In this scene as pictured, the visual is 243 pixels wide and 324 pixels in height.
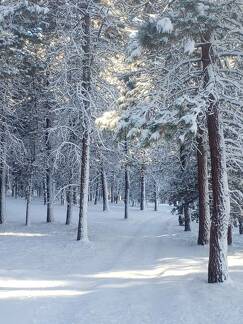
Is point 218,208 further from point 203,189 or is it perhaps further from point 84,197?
point 84,197

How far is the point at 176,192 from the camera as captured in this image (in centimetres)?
2592

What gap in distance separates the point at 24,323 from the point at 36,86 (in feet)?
67.4

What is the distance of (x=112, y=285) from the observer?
12.7 metres

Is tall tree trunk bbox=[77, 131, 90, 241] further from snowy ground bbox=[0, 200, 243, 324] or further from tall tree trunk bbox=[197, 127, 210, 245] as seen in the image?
tall tree trunk bbox=[197, 127, 210, 245]

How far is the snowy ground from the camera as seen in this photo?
9.80 metres

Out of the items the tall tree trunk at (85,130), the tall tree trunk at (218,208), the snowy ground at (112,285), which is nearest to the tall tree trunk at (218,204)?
the tall tree trunk at (218,208)

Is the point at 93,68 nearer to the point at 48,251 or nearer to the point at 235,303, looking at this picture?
the point at 48,251

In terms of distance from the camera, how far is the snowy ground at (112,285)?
386 inches

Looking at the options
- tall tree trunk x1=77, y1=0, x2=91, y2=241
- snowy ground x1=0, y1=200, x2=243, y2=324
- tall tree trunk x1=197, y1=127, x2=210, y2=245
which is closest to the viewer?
snowy ground x1=0, y1=200, x2=243, y2=324

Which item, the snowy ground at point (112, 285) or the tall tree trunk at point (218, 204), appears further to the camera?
the tall tree trunk at point (218, 204)

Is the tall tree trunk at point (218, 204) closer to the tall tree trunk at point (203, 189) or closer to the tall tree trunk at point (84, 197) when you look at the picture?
the tall tree trunk at point (203, 189)

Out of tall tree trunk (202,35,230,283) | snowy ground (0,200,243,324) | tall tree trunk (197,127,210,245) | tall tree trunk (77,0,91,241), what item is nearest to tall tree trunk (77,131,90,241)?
tall tree trunk (77,0,91,241)

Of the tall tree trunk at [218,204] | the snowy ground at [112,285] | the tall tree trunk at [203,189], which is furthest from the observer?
the tall tree trunk at [203,189]

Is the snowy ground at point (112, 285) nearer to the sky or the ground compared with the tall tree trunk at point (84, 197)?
nearer to the ground
